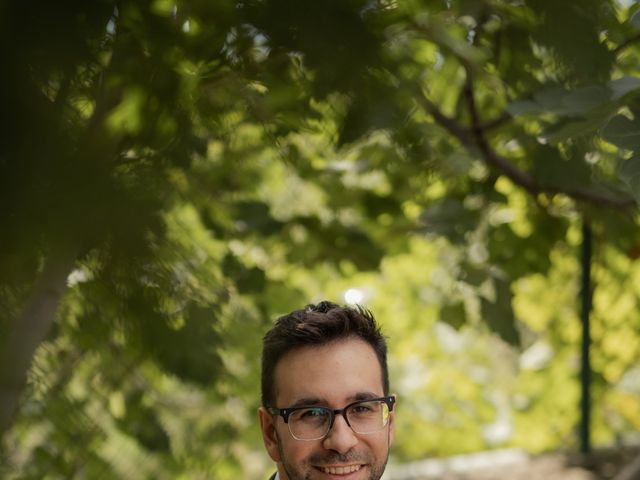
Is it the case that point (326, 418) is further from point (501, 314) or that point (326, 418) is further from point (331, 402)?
point (501, 314)

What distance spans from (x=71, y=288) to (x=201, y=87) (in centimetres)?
16

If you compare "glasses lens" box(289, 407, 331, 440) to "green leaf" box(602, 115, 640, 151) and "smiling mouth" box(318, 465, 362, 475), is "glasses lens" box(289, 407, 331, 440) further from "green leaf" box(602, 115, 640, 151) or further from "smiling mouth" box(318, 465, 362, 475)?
"green leaf" box(602, 115, 640, 151)

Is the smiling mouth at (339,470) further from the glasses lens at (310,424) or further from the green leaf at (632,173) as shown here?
the green leaf at (632,173)

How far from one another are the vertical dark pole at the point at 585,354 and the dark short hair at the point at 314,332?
2124 mm

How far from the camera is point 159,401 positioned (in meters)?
2.91

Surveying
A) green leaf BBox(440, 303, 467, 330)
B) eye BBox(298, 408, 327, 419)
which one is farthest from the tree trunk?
green leaf BBox(440, 303, 467, 330)

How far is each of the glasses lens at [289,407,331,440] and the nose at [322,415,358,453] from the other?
0.01 m

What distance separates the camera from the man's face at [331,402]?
1.24 meters

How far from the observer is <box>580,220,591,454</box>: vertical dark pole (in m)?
3.37

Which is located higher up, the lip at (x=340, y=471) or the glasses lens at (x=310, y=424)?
the glasses lens at (x=310, y=424)

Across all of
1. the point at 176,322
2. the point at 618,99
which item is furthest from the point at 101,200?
the point at 618,99

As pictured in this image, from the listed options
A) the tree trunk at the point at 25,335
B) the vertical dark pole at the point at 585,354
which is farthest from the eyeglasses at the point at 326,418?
the vertical dark pole at the point at 585,354

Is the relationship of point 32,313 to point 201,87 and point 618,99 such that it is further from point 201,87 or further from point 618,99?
point 618,99

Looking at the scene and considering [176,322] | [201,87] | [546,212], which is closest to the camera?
[176,322]
